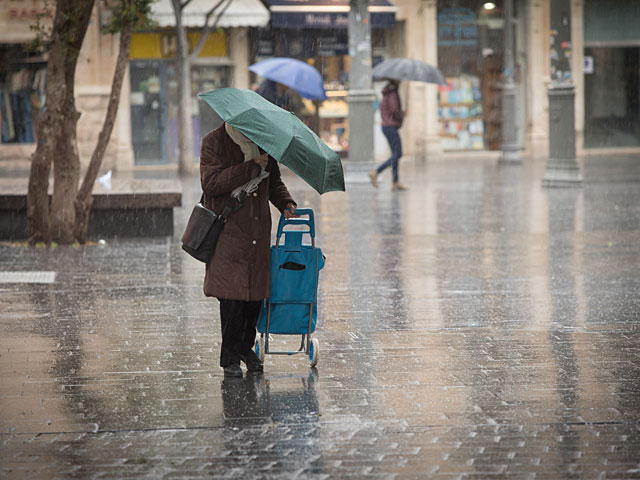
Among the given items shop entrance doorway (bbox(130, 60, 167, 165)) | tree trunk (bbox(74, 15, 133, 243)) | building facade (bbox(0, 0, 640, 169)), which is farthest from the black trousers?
shop entrance doorway (bbox(130, 60, 167, 165))

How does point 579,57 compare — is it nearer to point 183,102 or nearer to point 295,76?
point 183,102

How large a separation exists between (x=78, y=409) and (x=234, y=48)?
2384 cm

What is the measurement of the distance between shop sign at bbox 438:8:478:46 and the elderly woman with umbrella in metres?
25.2

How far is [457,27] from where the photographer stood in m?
30.8

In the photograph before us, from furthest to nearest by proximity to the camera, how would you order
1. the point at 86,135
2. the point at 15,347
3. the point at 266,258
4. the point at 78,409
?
the point at 86,135
the point at 15,347
the point at 266,258
the point at 78,409

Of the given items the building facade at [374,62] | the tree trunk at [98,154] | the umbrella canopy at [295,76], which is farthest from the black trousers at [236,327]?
the building facade at [374,62]

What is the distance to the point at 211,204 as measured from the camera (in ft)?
20.0

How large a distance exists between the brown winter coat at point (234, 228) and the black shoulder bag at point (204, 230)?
0.13 ft

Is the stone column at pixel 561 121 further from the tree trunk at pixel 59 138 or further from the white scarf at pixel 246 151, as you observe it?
the white scarf at pixel 246 151

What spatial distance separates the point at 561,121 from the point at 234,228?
45.5 ft

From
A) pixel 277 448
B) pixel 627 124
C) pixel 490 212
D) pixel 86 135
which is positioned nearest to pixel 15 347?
pixel 277 448

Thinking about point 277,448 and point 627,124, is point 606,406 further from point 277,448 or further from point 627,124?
point 627,124

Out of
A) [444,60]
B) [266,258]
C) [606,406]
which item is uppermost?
[444,60]

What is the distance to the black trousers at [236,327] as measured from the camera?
6.12 m
